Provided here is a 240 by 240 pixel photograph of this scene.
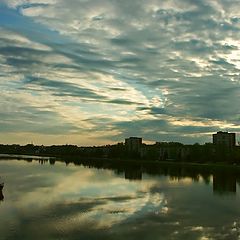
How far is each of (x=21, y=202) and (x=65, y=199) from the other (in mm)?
4987

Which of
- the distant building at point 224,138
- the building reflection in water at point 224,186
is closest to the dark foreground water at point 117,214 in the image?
the building reflection in water at point 224,186

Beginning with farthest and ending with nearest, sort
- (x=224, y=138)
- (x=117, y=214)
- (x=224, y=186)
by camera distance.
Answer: (x=224, y=138), (x=224, y=186), (x=117, y=214)

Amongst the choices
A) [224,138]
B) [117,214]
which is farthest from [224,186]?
[224,138]

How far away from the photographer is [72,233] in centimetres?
2766

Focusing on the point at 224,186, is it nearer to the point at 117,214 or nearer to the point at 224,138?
the point at 117,214

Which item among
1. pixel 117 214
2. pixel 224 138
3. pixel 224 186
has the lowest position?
pixel 117 214

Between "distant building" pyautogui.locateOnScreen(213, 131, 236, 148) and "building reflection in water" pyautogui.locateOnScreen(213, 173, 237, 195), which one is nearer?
"building reflection in water" pyautogui.locateOnScreen(213, 173, 237, 195)

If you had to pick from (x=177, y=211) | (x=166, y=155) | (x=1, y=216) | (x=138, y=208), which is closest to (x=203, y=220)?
(x=177, y=211)

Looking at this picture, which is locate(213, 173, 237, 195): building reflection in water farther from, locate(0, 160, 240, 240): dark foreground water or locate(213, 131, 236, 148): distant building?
locate(213, 131, 236, 148): distant building

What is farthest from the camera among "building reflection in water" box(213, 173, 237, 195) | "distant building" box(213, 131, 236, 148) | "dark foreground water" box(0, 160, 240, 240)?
"distant building" box(213, 131, 236, 148)

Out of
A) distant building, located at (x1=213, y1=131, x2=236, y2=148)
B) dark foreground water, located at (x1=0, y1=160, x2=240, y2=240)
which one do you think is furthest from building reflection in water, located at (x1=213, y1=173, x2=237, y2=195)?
distant building, located at (x1=213, y1=131, x2=236, y2=148)

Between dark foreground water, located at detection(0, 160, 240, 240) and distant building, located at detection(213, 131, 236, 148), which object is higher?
distant building, located at detection(213, 131, 236, 148)

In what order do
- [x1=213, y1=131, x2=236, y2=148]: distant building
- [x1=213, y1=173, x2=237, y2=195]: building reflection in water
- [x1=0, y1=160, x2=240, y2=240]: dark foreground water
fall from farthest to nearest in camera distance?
[x1=213, y1=131, x2=236, y2=148]: distant building → [x1=213, y1=173, x2=237, y2=195]: building reflection in water → [x1=0, y1=160, x2=240, y2=240]: dark foreground water

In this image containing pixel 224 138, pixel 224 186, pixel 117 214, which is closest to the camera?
pixel 117 214
